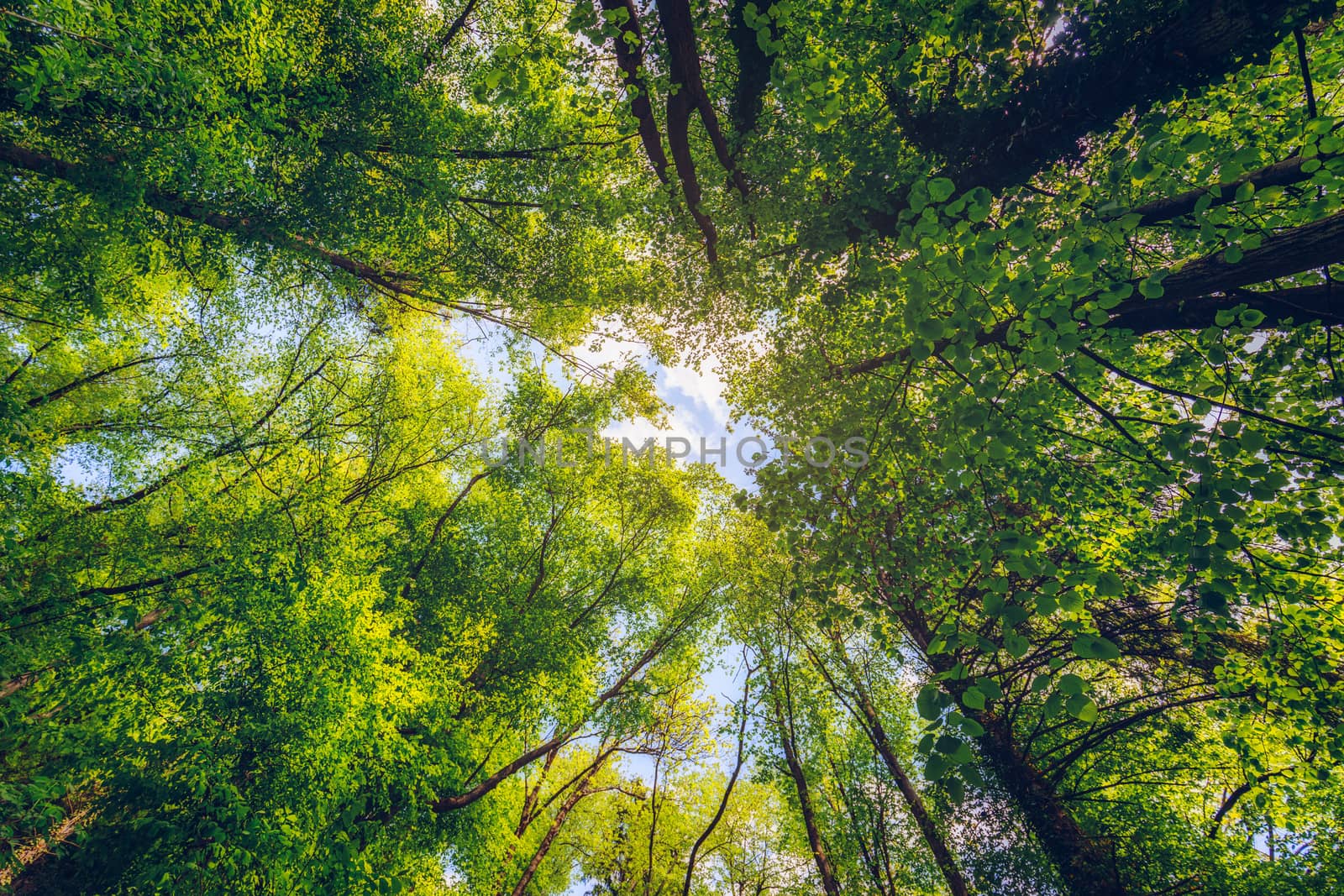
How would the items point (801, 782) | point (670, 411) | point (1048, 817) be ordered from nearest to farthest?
point (1048, 817)
point (801, 782)
point (670, 411)

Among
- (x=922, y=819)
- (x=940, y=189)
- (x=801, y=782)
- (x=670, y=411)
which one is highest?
(x=670, y=411)

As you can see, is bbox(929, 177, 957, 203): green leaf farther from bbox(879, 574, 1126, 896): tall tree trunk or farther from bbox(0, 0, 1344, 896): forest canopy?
bbox(879, 574, 1126, 896): tall tree trunk

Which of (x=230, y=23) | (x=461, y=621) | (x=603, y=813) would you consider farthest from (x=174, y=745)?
(x=603, y=813)

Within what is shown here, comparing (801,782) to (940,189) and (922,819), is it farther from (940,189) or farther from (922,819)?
(940,189)

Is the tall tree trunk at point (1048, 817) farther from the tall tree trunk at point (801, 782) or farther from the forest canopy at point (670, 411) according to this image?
the tall tree trunk at point (801, 782)

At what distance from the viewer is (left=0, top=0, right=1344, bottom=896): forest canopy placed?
362cm

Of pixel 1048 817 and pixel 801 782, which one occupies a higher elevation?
pixel 801 782

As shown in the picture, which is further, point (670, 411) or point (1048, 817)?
point (670, 411)

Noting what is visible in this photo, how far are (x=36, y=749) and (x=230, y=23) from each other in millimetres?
14901

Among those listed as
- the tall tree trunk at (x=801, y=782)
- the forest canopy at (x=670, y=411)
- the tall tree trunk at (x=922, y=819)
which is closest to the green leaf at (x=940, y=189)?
the forest canopy at (x=670, y=411)

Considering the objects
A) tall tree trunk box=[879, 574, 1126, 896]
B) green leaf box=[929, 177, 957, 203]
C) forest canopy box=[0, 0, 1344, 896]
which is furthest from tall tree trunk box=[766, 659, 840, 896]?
green leaf box=[929, 177, 957, 203]

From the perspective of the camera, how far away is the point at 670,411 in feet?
42.7

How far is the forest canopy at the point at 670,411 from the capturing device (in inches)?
143

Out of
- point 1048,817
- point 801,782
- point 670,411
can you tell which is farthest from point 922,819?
point 670,411
